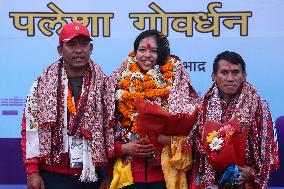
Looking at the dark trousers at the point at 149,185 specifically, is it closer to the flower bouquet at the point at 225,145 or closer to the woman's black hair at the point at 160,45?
the flower bouquet at the point at 225,145

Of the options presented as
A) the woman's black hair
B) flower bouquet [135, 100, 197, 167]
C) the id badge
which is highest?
the woman's black hair

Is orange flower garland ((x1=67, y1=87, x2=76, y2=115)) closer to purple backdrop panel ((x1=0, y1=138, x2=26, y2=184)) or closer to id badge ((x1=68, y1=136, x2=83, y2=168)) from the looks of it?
id badge ((x1=68, y1=136, x2=83, y2=168))

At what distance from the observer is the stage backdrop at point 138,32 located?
3838mm

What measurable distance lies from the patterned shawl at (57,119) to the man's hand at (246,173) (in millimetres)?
751

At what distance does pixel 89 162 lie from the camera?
3.13 m

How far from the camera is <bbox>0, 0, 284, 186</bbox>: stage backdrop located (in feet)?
12.6

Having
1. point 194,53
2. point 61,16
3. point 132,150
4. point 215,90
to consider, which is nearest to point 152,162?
point 132,150

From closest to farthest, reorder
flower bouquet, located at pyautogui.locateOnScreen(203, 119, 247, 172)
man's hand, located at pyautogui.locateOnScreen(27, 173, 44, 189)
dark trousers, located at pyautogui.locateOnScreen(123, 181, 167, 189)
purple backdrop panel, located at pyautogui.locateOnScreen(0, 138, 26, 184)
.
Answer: flower bouquet, located at pyautogui.locateOnScreen(203, 119, 247, 172) → man's hand, located at pyautogui.locateOnScreen(27, 173, 44, 189) → dark trousers, located at pyautogui.locateOnScreen(123, 181, 167, 189) → purple backdrop panel, located at pyautogui.locateOnScreen(0, 138, 26, 184)

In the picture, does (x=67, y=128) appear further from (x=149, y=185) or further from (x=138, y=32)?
(x=138, y=32)

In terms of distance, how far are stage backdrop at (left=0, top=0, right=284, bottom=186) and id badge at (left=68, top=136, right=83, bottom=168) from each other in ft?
2.90

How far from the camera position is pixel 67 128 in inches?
124

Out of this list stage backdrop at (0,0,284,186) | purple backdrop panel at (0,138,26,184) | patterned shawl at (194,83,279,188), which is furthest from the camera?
purple backdrop panel at (0,138,26,184)

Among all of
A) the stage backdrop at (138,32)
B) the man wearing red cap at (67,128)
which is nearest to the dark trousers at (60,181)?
the man wearing red cap at (67,128)

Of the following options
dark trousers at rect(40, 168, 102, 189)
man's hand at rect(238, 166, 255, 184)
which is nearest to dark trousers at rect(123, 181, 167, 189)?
dark trousers at rect(40, 168, 102, 189)
